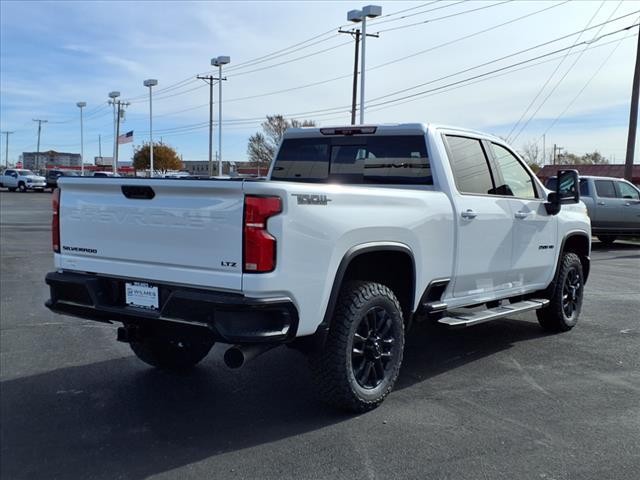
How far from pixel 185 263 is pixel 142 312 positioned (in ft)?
1.59

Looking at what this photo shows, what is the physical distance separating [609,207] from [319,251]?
1486cm

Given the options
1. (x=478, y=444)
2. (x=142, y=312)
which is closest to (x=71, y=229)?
(x=142, y=312)

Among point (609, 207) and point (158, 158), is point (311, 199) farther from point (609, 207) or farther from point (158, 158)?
point (158, 158)

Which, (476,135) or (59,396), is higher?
(476,135)

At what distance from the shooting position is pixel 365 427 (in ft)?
13.9

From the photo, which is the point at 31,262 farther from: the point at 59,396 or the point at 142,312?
Answer: the point at 142,312

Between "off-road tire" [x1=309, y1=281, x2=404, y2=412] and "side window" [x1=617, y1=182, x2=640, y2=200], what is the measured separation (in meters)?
14.7

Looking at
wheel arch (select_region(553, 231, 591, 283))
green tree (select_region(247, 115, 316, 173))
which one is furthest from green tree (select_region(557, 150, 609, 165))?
wheel arch (select_region(553, 231, 591, 283))

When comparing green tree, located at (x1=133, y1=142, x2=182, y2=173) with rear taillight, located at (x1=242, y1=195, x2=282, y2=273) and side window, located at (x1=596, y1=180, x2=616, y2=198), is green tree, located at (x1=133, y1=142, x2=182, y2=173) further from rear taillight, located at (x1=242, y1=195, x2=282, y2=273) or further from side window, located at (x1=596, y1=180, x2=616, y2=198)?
rear taillight, located at (x1=242, y1=195, x2=282, y2=273)

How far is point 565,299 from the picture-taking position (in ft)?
22.9

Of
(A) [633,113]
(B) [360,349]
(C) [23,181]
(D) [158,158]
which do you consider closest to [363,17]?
(A) [633,113]

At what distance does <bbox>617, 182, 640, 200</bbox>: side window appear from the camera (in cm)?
1719

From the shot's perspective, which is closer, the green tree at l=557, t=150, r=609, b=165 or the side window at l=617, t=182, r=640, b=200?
the side window at l=617, t=182, r=640, b=200

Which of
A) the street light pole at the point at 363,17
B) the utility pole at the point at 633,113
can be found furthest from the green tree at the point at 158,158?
the utility pole at the point at 633,113
